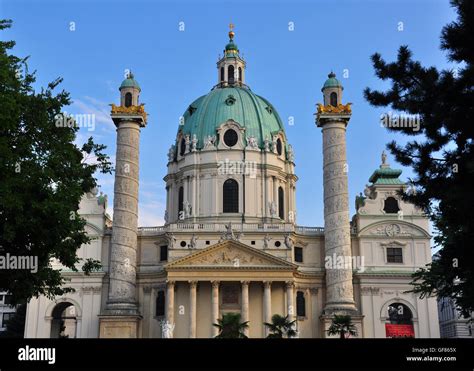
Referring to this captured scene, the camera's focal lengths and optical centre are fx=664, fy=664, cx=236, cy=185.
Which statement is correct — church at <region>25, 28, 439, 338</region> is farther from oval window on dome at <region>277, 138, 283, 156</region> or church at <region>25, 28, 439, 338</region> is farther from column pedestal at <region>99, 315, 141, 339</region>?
oval window on dome at <region>277, 138, 283, 156</region>

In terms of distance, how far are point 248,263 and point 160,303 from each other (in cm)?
918

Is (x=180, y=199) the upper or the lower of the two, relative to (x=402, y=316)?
upper

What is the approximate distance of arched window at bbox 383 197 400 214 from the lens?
64.5 meters

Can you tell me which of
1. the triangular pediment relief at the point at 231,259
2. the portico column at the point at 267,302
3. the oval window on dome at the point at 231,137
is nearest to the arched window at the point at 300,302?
the portico column at the point at 267,302

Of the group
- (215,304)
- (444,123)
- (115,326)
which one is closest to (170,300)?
(215,304)

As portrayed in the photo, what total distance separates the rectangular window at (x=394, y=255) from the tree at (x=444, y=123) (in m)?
41.1

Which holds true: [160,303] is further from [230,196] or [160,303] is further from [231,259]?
[230,196]

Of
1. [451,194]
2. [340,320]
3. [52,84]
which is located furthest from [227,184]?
[451,194]

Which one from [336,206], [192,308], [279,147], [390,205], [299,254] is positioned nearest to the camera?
[192,308]

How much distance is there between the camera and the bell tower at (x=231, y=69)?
7750 cm

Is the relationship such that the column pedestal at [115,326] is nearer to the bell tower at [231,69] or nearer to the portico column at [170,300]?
the portico column at [170,300]

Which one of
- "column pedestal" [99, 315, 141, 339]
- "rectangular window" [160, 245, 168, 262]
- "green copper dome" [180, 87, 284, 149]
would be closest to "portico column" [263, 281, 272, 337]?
"rectangular window" [160, 245, 168, 262]

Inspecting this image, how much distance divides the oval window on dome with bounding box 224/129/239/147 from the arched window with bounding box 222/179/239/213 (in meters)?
4.15

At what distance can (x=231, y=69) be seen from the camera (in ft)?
256
